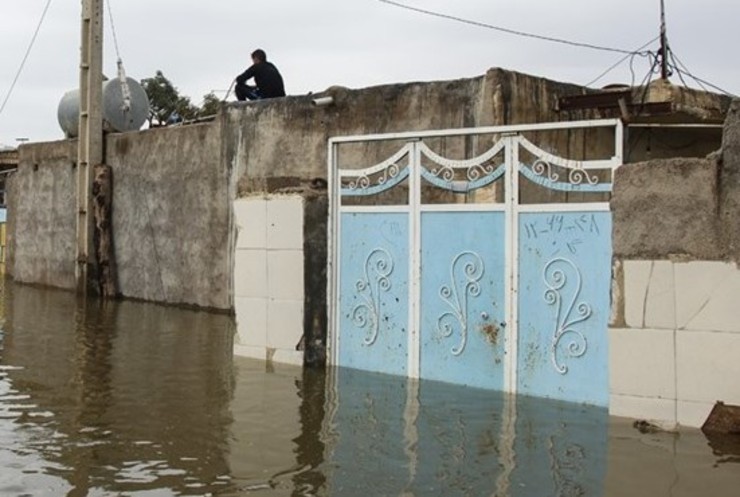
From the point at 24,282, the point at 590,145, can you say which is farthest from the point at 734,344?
the point at 24,282

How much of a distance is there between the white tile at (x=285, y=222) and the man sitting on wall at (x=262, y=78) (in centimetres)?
537

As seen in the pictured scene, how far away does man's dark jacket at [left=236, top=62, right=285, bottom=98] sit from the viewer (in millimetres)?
13141

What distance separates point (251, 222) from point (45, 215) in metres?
10.8

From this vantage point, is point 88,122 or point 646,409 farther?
point 88,122

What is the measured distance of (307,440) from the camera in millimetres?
5688

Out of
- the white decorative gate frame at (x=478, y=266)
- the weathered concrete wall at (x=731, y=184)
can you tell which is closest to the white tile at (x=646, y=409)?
the white decorative gate frame at (x=478, y=266)

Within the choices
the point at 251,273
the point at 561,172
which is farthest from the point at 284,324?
the point at 561,172

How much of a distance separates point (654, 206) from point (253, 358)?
4.05m

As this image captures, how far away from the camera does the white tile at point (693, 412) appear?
5.67 metres

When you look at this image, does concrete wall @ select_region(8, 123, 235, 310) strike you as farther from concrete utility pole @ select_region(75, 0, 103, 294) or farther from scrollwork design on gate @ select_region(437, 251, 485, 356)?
scrollwork design on gate @ select_region(437, 251, 485, 356)

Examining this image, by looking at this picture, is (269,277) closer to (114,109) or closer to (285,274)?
(285,274)

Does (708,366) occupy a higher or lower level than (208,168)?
lower

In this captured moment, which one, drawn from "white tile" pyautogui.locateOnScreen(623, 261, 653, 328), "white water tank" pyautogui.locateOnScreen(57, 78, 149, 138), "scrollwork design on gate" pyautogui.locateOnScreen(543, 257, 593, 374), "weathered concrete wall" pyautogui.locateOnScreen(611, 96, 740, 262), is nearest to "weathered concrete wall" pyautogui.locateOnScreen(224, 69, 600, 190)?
"scrollwork design on gate" pyautogui.locateOnScreen(543, 257, 593, 374)

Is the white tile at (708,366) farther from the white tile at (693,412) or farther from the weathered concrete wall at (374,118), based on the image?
the weathered concrete wall at (374,118)
